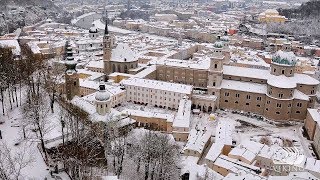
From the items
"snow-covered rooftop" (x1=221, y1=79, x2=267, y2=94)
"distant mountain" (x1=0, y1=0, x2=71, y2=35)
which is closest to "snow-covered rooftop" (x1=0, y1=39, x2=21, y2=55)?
"distant mountain" (x1=0, y1=0, x2=71, y2=35)

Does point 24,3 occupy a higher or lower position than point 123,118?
higher

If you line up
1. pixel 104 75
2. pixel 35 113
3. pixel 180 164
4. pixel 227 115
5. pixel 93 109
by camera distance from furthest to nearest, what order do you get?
1. pixel 104 75
2. pixel 227 115
3. pixel 93 109
4. pixel 180 164
5. pixel 35 113

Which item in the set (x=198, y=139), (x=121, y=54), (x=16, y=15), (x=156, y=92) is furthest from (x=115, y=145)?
(x=16, y=15)

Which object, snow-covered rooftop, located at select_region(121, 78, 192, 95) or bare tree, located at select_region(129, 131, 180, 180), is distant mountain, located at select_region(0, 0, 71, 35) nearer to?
snow-covered rooftop, located at select_region(121, 78, 192, 95)

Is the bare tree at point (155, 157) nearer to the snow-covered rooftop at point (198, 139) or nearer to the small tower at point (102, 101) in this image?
the snow-covered rooftop at point (198, 139)

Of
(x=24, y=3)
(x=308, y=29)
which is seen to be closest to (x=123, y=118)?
(x=308, y=29)

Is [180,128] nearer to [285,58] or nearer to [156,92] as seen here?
[156,92]

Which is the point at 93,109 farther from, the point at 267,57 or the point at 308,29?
the point at 308,29

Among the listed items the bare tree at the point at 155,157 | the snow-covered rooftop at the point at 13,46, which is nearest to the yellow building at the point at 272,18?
the snow-covered rooftop at the point at 13,46

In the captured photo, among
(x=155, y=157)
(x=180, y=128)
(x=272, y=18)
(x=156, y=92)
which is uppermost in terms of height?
(x=272, y=18)
